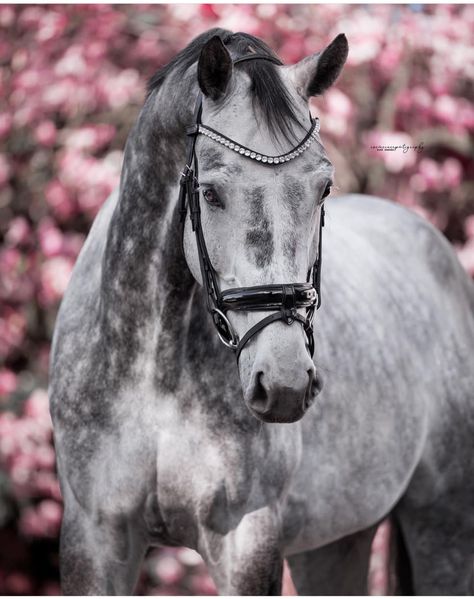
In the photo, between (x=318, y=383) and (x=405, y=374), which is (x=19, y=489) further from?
Answer: (x=318, y=383)

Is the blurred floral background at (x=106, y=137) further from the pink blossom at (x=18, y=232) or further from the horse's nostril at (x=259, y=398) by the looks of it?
the horse's nostril at (x=259, y=398)

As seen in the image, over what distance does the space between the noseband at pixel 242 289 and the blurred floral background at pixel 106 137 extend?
255cm

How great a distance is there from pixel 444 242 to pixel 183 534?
1751 mm

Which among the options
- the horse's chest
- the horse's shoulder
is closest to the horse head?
the horse's chest

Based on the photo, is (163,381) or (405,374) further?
(405,374)

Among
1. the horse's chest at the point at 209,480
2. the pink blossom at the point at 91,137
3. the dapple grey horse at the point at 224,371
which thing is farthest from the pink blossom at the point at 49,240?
the horse's chest at the point at 209,480

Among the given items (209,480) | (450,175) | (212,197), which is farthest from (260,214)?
(450,175)

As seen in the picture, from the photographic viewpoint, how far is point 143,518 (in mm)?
2277

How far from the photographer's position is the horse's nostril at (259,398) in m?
1.83

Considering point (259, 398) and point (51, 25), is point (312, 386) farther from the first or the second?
point (51, 25)

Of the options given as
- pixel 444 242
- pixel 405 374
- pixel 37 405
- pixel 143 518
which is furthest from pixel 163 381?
pixel 37 405

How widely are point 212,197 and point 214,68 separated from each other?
→ 0.88 ft

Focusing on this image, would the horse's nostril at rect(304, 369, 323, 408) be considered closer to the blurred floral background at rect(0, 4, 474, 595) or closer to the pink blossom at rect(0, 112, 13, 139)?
the blurred floral background at rect(0, 4, 474, 595)

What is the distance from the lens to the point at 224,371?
2225mm
